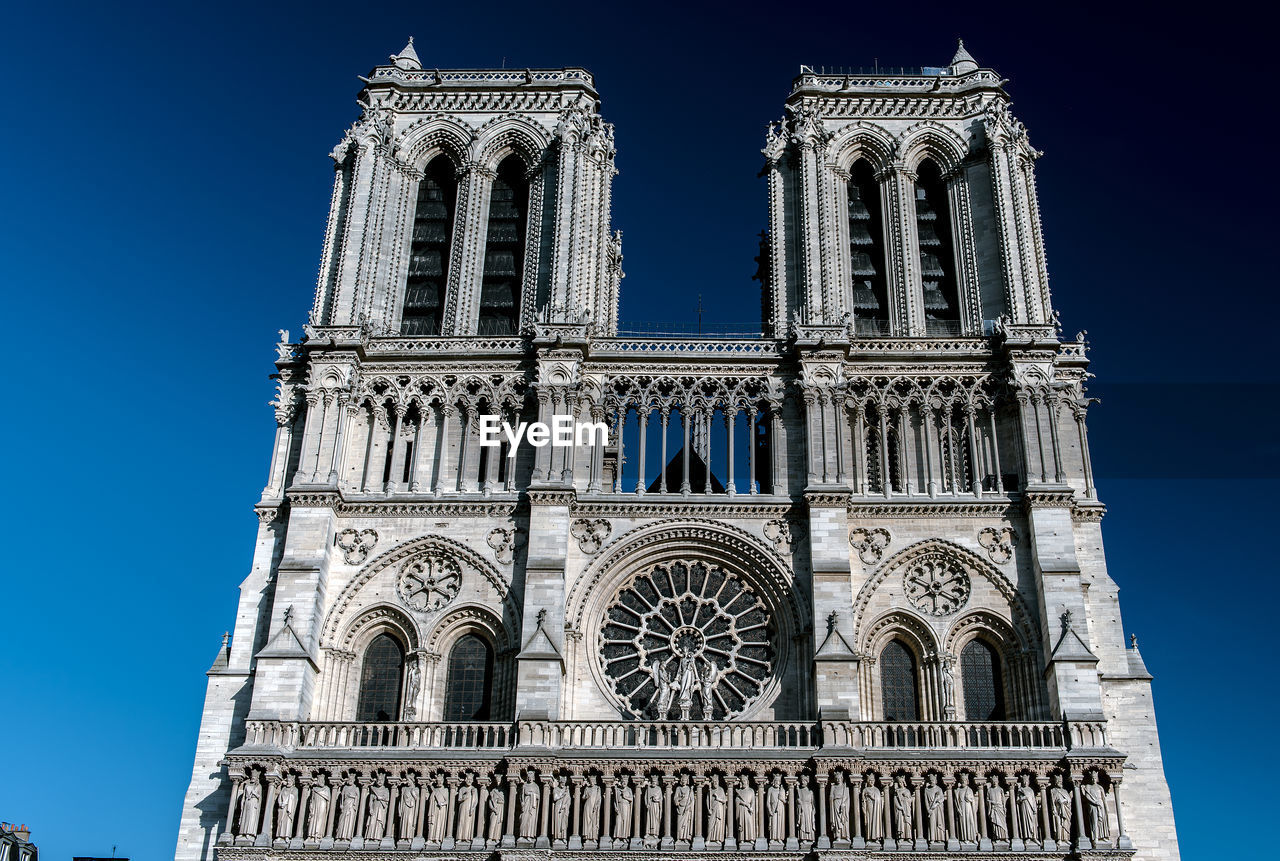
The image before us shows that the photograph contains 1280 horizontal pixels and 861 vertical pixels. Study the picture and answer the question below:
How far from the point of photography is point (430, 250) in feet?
127

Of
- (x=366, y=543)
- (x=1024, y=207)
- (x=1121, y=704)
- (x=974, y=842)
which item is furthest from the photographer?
(x=1024, y=207)

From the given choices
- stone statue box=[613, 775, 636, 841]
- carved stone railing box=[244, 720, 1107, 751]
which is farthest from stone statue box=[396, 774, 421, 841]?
stone statue box=[613, 775, 636, 841]

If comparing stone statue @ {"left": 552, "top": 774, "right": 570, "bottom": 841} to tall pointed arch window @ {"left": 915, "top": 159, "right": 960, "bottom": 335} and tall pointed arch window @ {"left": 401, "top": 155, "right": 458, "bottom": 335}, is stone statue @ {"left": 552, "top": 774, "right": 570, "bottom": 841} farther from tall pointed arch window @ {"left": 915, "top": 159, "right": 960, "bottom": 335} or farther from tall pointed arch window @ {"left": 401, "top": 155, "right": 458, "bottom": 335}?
tall pointed arch window @ {"left": 915, "top": 159, "right": 960, "bottom": 335}

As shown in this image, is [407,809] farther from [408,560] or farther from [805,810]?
[805,810]

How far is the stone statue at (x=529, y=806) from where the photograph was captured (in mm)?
28078

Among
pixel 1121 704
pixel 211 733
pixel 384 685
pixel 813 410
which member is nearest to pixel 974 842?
pixel 1121 704

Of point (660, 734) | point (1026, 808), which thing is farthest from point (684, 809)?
point (1026, 808)

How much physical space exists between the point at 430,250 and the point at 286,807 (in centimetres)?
1635

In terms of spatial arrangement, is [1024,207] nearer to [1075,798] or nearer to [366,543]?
[1075,798]

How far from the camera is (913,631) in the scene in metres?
31.9

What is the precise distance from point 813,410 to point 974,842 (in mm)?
10724

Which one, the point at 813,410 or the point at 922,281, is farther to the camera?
the point at 922,281

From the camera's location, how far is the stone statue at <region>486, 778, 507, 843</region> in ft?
92.7

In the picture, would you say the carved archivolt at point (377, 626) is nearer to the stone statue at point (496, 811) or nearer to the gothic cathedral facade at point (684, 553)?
the gothic cathedral facade at point (684, 553)
